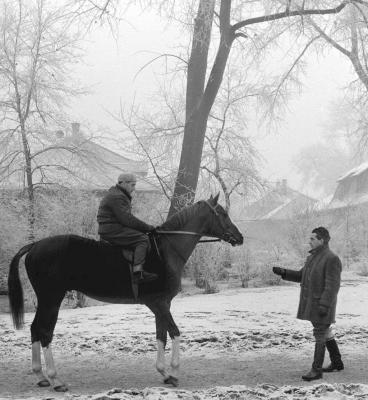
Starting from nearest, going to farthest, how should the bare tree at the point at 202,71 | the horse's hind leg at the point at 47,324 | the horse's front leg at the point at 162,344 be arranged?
the horse's hind leg at the point at 47,324, the horse's front leg at the point at 162,344, the bare tree at the point at 202,71

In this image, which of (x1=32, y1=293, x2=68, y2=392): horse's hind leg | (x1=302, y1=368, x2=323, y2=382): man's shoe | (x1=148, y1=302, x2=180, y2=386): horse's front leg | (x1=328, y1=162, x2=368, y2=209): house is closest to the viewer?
(x1=32, y1=293, x2=68, y2=392): horse's hind leg

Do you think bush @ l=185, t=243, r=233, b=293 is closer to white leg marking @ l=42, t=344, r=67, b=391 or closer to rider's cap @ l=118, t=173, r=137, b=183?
rider's cap @ l=118, t=173, r=137, b=183

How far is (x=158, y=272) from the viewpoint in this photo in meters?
7.70

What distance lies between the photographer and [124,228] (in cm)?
752

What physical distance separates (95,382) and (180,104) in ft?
59.6

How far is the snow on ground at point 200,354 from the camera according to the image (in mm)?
6996

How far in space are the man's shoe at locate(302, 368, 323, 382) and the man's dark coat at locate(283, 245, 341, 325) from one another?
616mm

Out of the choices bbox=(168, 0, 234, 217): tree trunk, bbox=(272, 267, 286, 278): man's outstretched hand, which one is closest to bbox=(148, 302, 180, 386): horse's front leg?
bbox=(272, 267, 286, 278): man's outstretched hand

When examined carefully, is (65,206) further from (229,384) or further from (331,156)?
(331,156)

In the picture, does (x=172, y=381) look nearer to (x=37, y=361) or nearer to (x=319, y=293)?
(x=37, y=361)

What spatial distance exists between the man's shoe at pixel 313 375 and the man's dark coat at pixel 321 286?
616mm

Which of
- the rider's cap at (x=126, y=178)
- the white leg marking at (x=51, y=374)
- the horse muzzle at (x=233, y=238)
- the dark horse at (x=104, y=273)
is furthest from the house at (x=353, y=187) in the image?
the white leg marking at (x=51, y=374)

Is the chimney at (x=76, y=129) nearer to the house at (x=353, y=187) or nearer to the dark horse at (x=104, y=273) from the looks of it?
the dark horse at (x=104, y=273)

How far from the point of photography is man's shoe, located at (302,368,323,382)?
7695mm
